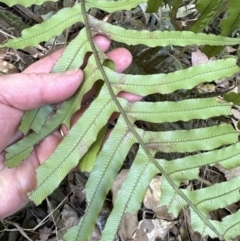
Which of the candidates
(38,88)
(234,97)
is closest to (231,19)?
(234,97)

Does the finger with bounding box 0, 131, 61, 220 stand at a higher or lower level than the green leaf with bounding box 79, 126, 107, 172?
lower

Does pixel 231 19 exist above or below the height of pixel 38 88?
below

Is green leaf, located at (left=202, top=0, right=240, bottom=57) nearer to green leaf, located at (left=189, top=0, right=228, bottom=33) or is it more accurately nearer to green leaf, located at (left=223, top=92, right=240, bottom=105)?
green leaf, located at (left=189, top=0, right=228, bottom=33)

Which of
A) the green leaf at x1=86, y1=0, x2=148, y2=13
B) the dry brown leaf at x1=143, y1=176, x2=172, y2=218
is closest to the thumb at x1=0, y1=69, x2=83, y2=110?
the green leaf at x1=86, y1=0, x2=148, y2=13

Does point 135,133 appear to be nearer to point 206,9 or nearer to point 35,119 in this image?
point 35,119

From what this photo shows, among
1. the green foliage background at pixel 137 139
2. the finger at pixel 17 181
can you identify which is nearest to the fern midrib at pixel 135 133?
the green foliage background at pixel 137 139

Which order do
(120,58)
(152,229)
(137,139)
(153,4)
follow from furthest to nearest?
(152,229) < (153,4) < (120,58) < (137,139)

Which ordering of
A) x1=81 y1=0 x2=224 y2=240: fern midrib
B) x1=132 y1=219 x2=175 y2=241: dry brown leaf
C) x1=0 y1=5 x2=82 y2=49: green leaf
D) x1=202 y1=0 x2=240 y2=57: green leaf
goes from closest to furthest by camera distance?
x1=81 y1=0 x2=224 y2=240: fern midrib, x1=0 y1=5 x2=82 y2=49: green leaf, x1=202 y1=0 x2=240 y2=57: green leaf, x1=132 y1=219 x2=175 y2=241: dry brown leaf

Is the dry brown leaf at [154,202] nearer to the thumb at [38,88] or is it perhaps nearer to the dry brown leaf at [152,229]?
the dry brown leaf at [152,229]

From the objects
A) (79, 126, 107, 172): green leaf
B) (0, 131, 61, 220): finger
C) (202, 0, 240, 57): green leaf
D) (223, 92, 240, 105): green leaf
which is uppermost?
(202, 0, 240, 57): green leaf
